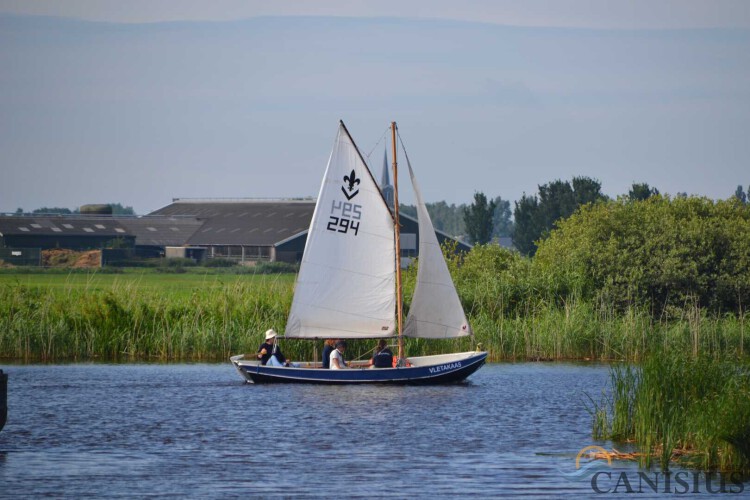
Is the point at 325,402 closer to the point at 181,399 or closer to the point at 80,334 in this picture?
the point at 181,399

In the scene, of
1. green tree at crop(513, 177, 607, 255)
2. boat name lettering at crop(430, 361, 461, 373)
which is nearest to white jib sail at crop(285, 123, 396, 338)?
boat name lettering at crop(430, 361, 461, 373)

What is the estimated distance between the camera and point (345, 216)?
40.5 m

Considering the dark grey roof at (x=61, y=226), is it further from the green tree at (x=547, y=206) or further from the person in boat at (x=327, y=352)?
the person in boat at (x=327, y=352)

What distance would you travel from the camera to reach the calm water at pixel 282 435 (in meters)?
23.3

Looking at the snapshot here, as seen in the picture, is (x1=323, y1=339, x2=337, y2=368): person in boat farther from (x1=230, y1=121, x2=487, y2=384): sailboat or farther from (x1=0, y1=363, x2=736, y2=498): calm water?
(x1=0, y1=363, x2=736, y2=498): calm water

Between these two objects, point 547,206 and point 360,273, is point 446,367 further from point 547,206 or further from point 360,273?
point 547,206

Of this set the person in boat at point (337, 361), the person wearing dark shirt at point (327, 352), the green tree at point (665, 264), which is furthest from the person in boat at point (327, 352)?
the green tree at point (665, 264)

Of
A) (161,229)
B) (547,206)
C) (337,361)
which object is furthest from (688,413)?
(547,206)

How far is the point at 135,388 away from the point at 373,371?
7636 millimetres

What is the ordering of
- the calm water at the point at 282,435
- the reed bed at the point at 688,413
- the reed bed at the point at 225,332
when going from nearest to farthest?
the reed bed at the point at 688,413
the calm water at the point at 282,435
the reed bed at the point at 225,332

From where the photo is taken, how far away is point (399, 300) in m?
40.4

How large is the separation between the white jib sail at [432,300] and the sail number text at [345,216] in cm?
213

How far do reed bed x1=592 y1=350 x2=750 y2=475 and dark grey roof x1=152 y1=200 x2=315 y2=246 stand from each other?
3531 inches

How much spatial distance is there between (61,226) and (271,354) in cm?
8591
